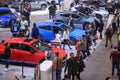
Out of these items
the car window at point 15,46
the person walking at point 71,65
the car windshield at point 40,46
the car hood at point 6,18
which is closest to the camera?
the person walking at point 71,65

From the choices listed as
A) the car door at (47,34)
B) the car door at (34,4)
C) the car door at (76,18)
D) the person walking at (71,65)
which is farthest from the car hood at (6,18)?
the person walking at (71,65)

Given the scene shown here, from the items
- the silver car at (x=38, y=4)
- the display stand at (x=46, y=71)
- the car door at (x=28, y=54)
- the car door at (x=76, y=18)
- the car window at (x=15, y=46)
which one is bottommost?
the silver car at (x=38, y=4)

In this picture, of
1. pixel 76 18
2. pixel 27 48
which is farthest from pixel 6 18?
pixel 27 48

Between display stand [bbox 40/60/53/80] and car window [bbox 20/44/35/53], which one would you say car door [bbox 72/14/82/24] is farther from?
display stand [bbox 40/60/53/80]

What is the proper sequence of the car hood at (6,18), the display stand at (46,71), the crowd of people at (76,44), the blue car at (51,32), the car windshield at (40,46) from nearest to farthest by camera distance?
the display stand at (46,71) < the crowd of people at (76,44) < the car windshield at (40,46) < the blue car at (51,32) < the car hood at (6,18)

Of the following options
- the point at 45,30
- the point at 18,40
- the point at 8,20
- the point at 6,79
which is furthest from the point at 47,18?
the point at 6,79

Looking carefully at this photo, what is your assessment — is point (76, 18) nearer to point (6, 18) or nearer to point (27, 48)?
point (6, 18)

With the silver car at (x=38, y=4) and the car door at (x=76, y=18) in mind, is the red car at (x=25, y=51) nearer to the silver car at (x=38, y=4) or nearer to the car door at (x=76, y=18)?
the car door at (x=76, y=18)

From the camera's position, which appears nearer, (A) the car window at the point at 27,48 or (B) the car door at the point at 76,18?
(A) the car window at the point at 27,48

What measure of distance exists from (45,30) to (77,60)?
9624 mm

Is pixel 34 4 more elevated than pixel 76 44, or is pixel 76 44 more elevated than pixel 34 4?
pixel 76 44

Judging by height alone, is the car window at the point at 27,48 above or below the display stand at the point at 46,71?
below

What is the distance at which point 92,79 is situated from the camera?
18719 millimetres

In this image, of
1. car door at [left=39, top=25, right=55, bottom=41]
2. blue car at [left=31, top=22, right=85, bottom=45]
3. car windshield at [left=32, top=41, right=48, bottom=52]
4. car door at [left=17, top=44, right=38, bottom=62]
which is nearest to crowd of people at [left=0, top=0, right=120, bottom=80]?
car door at [left=17, top=44, right=38, bottom=62]
